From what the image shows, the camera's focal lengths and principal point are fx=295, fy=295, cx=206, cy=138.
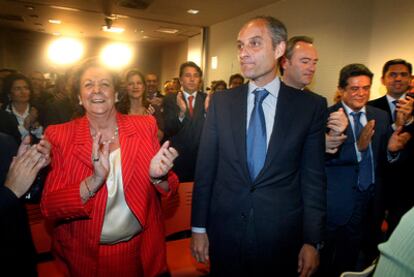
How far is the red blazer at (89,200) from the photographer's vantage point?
57.2 inches

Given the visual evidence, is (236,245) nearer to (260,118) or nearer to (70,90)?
(260,118)

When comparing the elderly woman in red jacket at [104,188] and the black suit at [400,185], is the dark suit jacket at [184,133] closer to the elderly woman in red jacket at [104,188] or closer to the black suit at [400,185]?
the elderly woman in red jacket at [104,188]

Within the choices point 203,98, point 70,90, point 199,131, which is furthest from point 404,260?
point 203,98

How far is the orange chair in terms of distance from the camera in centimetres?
199

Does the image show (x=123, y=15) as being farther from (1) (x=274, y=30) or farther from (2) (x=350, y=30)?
(1) (x=274, y=30)

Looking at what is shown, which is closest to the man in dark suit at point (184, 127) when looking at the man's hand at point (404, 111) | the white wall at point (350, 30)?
the man's hand at point (404, 111)

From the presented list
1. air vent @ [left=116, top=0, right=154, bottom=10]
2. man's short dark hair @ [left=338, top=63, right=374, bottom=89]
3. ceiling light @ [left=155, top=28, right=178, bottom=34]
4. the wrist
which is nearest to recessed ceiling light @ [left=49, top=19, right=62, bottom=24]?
ceiling light @ [left=155, top=28, right=178, bottom=34]

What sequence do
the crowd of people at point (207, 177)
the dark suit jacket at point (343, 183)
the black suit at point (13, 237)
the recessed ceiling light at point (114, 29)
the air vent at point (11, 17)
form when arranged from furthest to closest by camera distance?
the recessed ceiling light at point (114, 29) < the air vent at point (11, 17) < the dark suit jacket at point (343, 183) < the crowd of people at point (207, 177) < the black suit at point (13, 237)

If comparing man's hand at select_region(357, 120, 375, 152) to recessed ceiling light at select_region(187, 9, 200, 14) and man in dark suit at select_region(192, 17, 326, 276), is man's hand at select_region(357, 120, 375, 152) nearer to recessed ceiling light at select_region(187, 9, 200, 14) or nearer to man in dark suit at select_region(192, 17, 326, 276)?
man in dark suit at select_region(192, 17, 326, 276)

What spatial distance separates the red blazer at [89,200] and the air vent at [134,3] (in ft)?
19.4

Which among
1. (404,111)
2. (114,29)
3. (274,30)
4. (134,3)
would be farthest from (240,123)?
(114,29)

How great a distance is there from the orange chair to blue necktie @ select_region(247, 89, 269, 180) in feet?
3.09

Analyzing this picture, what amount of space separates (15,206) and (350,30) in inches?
207

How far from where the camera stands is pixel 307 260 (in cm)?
149
